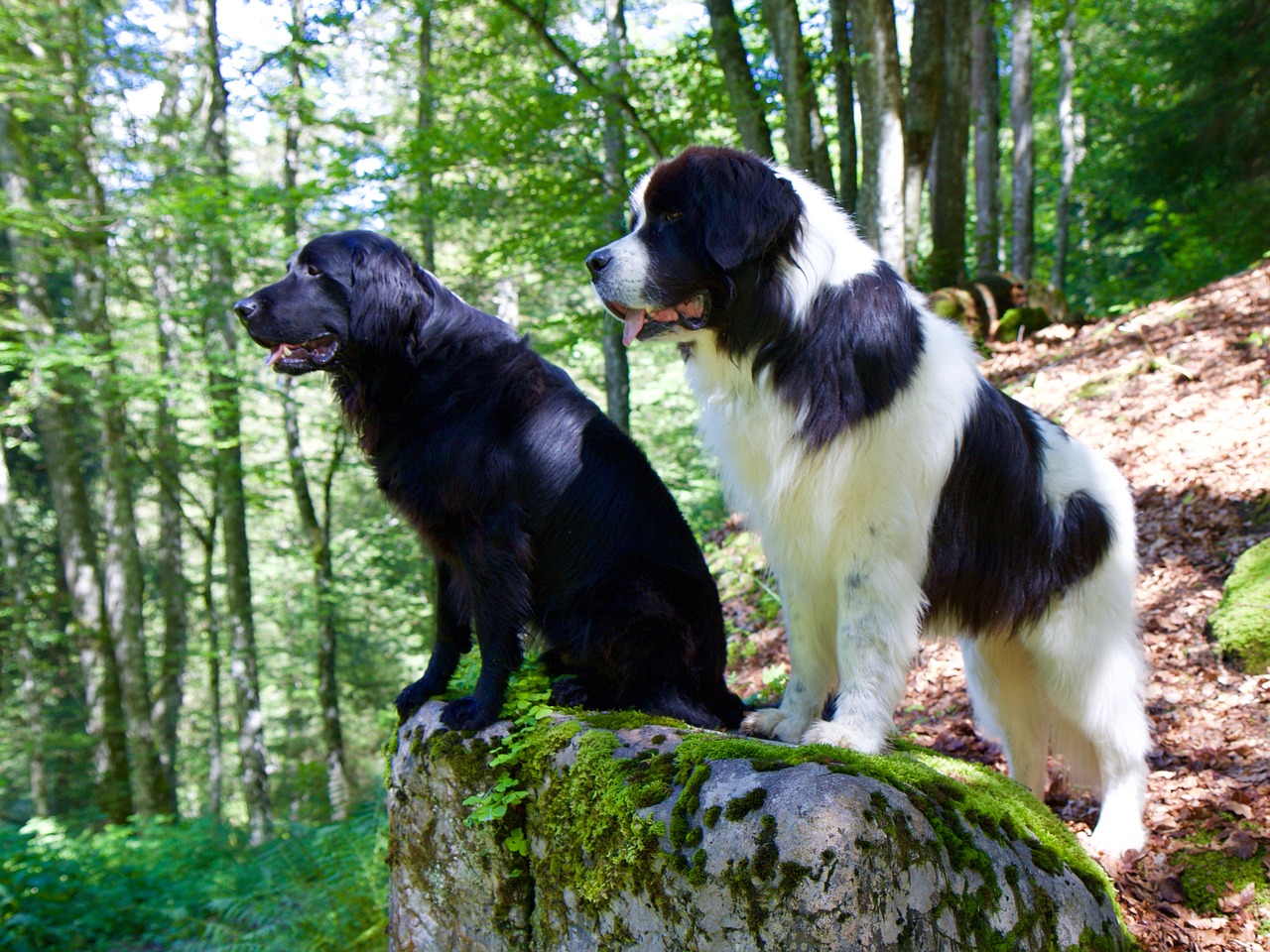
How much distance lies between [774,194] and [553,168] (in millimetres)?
7784

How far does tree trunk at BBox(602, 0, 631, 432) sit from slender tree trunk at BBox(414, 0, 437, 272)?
194 centimetres

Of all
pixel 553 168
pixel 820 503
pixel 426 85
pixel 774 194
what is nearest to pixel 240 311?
pixel 774 194

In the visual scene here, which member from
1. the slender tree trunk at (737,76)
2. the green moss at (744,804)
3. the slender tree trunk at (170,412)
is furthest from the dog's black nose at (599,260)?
the slender tree trunk at (170,412)

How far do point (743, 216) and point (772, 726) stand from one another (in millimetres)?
1788

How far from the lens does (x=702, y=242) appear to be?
2865 mm

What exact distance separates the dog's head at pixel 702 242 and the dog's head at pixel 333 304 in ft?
2.93

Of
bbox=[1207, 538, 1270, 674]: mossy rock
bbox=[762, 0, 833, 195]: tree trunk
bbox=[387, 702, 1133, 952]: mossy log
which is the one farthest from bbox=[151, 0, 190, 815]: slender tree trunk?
bbox=[1207, 538, 1270, 674]: mossy rock

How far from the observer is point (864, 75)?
731cm

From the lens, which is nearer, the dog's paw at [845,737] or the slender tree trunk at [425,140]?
the dog's paw at [845,737]

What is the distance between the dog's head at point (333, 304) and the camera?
333cm

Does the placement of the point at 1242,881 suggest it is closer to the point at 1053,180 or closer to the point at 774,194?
the point at 774,194

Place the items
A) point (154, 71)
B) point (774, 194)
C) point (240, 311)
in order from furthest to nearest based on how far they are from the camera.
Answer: point (154, 71) < point (240, 311) < point (774, 194)

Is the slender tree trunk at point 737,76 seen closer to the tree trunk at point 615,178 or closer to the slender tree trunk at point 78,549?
the tree trunk at point 615,178

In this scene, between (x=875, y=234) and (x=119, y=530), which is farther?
(x=119, y=530)
